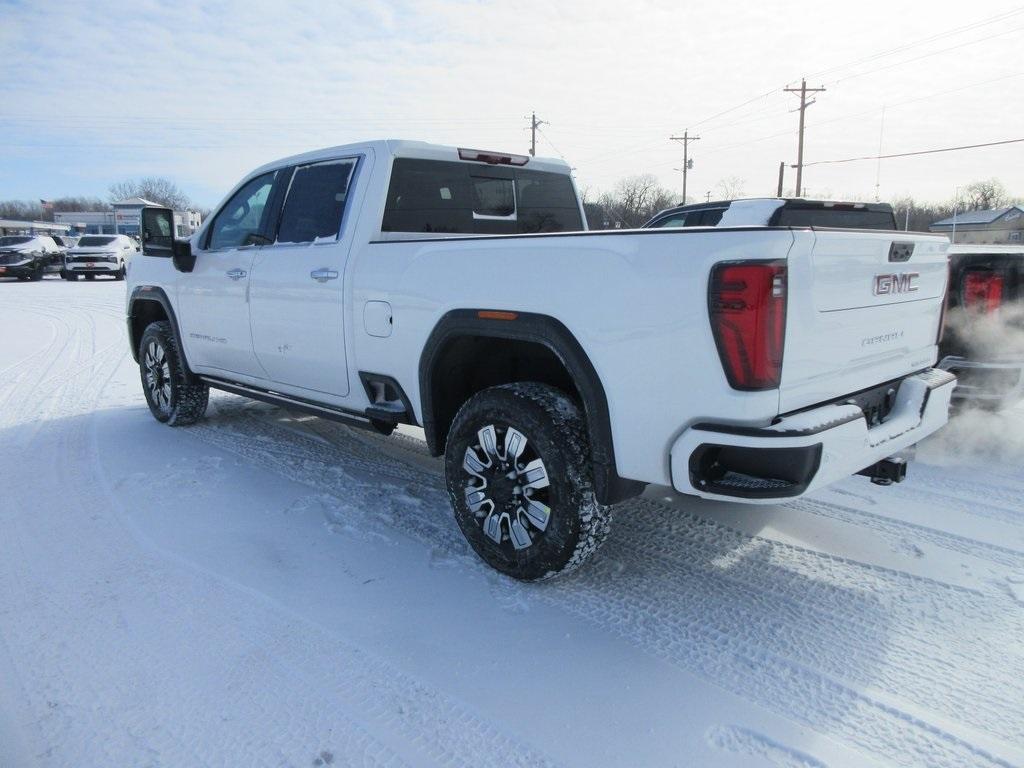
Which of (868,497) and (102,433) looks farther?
(102,433)

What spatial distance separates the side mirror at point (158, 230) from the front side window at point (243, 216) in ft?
1.05

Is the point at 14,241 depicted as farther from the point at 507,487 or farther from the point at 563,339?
the point at 563,339

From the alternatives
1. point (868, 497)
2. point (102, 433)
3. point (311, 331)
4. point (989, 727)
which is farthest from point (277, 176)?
point (989, 727)

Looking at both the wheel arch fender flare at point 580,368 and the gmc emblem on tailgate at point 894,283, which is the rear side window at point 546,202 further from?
the gmc emblem on tailgate at point 894,283

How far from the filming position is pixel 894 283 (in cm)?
297

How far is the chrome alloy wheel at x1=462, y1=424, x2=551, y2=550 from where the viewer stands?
304 centimetres

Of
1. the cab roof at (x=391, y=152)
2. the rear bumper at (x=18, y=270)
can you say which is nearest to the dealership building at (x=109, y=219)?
the rear bumper at (x=18, y=270)

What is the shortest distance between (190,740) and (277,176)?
363 centimetres

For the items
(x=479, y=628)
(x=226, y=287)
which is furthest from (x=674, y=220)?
(x=479, y=628)

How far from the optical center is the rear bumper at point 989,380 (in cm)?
436

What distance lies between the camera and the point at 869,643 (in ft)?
8.86

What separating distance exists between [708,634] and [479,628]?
89cm

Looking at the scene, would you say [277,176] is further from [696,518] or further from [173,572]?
[696,518]

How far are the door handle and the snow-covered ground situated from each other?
1.26 m
